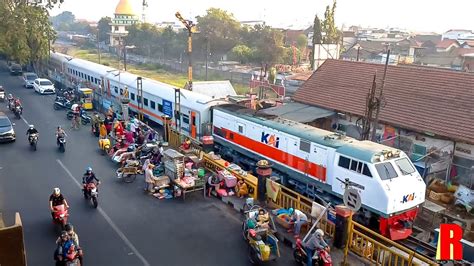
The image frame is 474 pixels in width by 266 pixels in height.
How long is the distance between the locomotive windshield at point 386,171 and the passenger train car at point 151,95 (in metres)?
11.0

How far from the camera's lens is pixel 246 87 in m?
50.7

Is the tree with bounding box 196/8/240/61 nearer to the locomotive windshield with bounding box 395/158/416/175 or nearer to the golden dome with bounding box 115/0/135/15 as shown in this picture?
the golden dome with bounding box 115/0/135/15

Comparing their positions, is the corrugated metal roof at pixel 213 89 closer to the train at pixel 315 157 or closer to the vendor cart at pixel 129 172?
the train at pixel 315 157

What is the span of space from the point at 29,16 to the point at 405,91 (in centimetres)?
3970

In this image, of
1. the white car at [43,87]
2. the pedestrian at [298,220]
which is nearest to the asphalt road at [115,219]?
the pedestrian at [298,220]

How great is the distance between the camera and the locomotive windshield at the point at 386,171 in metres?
13.3

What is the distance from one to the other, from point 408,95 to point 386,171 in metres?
10.4

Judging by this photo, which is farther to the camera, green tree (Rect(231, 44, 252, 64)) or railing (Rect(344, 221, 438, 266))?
green tree (Rect(231, 44, 252, 64))

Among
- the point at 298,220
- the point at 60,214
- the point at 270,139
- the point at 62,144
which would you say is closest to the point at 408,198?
the point at 298,220

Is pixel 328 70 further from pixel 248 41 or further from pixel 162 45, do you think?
pixel 162 45

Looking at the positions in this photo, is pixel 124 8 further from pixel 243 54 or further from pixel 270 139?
pixel 270 139

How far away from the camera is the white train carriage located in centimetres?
1316

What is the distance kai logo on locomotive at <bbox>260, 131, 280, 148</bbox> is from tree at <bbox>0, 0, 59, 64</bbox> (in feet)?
118

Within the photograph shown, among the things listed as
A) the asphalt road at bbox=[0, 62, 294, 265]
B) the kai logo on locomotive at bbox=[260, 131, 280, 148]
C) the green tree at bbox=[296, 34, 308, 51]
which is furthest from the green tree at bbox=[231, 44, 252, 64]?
the kai logo on locomotive at bbox=[260, 131, 280, 148]
